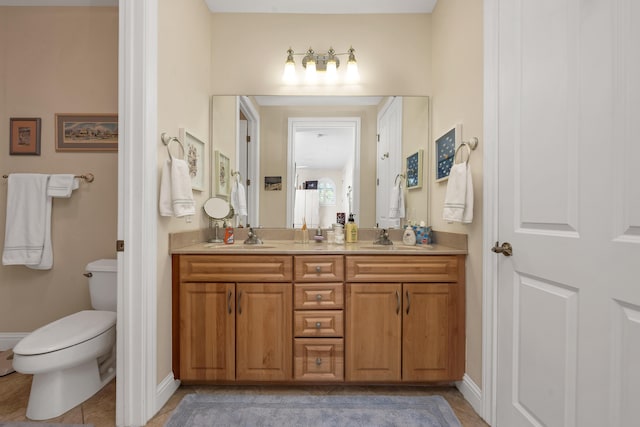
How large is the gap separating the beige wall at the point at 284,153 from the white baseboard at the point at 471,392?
3.92 ft

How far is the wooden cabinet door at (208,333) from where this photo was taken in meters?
1.71

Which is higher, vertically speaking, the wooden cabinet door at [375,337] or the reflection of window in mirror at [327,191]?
the reflection of window in mirror at [327,191]

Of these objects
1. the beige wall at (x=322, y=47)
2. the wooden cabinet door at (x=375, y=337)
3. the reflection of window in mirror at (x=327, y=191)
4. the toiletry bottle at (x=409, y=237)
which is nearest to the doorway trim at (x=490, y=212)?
the wooden cabinet door at (x=375, y=337)

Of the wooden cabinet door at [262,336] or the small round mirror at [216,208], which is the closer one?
the wooden cabinet door at [262,336]

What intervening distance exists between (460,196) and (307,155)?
4.02ft

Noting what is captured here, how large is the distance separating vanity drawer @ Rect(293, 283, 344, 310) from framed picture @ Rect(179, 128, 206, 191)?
102cm

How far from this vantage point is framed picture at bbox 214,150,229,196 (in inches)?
90.5

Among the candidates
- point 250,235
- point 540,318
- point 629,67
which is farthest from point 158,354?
A: point 629,67

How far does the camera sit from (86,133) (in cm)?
222

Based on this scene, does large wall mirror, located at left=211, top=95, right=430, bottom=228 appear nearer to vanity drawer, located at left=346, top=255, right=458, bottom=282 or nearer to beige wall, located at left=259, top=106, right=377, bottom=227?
beige wall, located at left=259, top=106, right=377, bottom=227

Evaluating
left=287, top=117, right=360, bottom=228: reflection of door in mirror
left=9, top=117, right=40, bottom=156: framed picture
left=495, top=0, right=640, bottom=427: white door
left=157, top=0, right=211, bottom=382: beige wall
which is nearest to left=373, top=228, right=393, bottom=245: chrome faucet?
left=287, top=117, right=360, bottom=228: reflection of door in mirror

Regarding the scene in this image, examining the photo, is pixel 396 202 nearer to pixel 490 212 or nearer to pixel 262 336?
pixel 490 212

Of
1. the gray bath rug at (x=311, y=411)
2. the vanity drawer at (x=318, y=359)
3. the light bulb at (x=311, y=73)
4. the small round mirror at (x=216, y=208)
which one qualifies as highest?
the light bulb at (x=311, y=73)

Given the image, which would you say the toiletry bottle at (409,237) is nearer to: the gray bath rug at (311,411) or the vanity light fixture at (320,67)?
the gray bath rug at (311,411)
